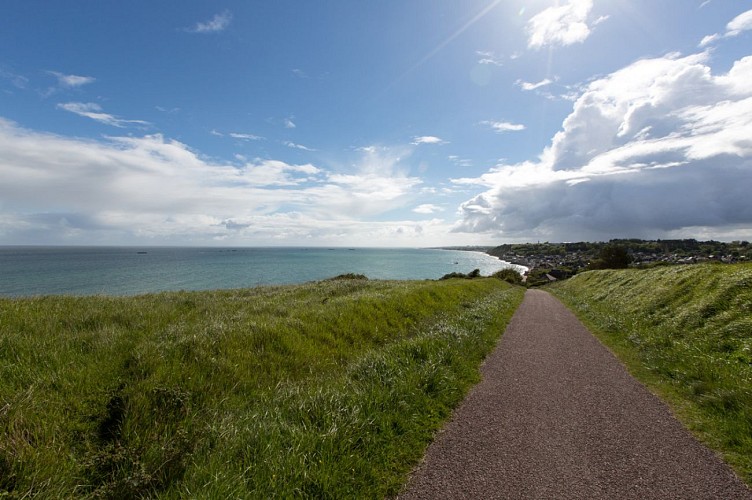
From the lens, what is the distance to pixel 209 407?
6027mm

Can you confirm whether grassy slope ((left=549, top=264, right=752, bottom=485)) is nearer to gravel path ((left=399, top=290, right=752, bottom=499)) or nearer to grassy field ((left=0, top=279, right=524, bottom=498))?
gravel path ((left=399, top=290, right=752, bottom=499))

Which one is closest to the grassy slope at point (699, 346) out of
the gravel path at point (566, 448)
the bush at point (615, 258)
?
the gravel path at point (566, 448)

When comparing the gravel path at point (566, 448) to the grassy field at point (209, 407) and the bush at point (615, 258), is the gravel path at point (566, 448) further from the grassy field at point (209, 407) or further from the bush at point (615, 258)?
the bush at point (615, 258)

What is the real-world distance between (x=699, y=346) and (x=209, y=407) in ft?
42.2

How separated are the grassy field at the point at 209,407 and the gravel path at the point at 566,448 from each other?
53 centimetres

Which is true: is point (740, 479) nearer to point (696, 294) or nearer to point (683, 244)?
point (696, 294)

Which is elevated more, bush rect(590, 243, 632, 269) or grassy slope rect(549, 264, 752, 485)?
grassy slope rect(549, 264, 752, 485)

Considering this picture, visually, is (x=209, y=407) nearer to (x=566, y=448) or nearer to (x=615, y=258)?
(x=566, y=448)

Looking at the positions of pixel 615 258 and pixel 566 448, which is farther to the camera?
pixel 615 258

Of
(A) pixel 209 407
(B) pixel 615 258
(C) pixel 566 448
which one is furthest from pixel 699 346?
(B) pixel 615 258

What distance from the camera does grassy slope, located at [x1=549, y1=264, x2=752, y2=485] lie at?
5.71m

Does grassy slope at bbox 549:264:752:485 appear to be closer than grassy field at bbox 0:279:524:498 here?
No

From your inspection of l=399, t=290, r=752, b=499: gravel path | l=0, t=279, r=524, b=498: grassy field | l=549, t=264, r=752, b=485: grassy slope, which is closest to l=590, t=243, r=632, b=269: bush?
l=549, t=264, r=752, b=485: grassy slope

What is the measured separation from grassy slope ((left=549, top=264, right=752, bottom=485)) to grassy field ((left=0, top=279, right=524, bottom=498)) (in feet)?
13.8
